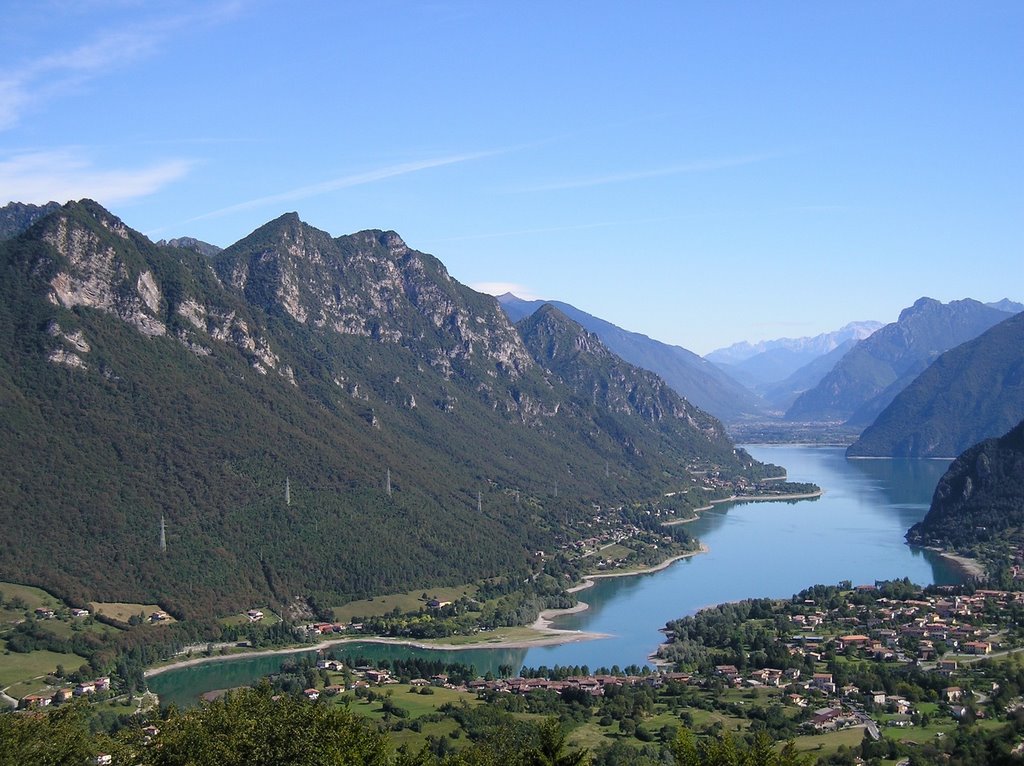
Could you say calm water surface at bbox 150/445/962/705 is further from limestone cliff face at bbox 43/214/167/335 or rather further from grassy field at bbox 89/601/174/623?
limestone cliff face at bbox 43/214/167/335

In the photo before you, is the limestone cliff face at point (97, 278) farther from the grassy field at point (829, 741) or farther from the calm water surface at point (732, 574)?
the grassy field at point (829, 741)

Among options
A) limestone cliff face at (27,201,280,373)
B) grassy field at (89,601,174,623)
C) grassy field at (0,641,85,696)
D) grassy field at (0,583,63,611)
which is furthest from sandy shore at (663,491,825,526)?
grassy field at (0,641,85,696)

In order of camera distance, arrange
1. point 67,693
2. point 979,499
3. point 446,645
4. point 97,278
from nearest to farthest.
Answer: point 67,693 < point 446,645 < point 97,278 < point 979,499

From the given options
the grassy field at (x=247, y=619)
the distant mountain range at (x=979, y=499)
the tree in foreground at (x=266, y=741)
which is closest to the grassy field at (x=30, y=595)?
the grassy field at (x=247, y=619)

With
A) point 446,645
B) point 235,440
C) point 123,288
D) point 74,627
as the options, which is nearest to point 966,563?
point 446,645

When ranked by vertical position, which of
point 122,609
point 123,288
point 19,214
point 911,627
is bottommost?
point 911,627

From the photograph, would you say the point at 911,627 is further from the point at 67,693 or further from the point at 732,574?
the point at 67,693

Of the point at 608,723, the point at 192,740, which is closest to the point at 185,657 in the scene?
the point at 608,723
